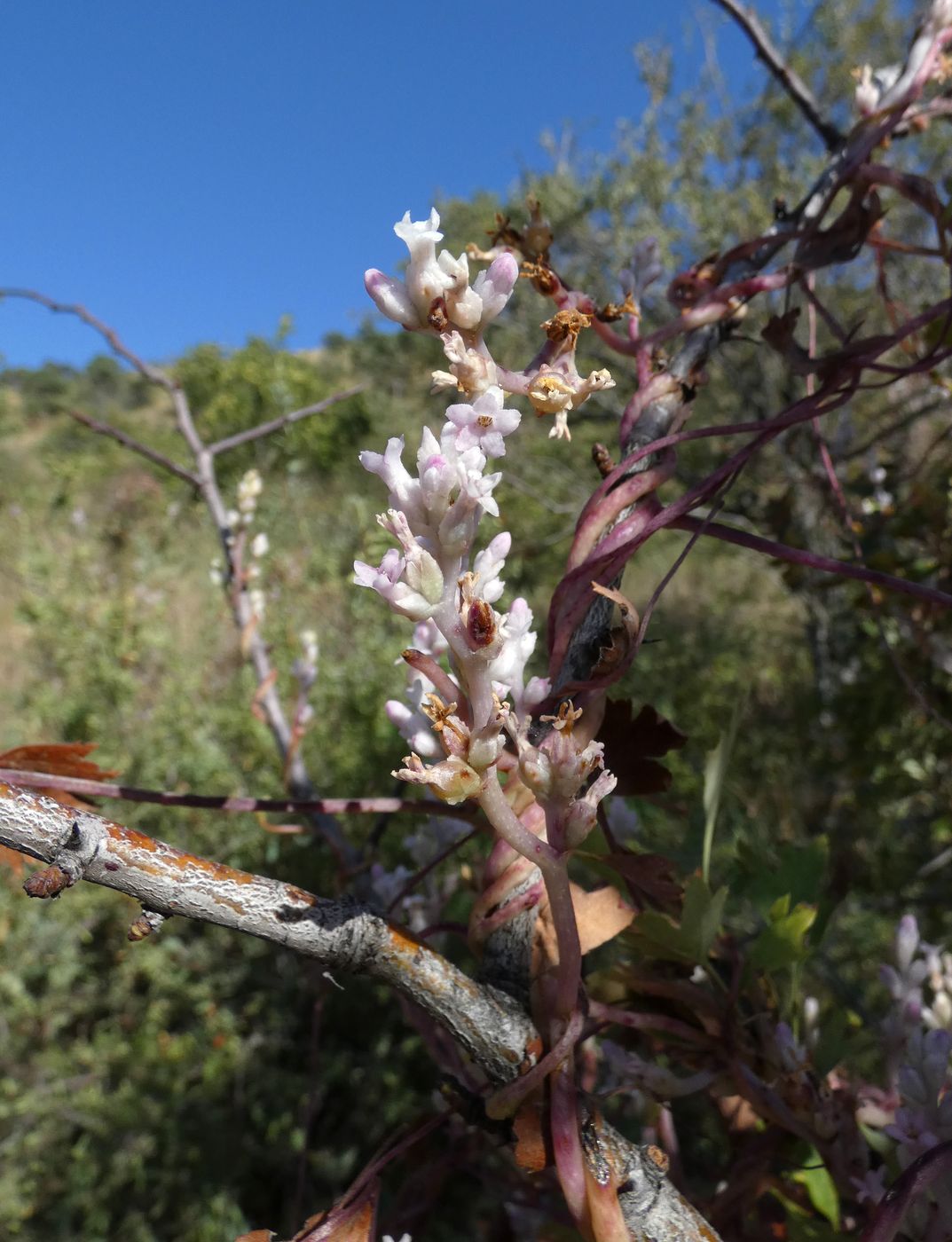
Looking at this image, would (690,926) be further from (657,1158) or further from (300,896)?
(300,896)

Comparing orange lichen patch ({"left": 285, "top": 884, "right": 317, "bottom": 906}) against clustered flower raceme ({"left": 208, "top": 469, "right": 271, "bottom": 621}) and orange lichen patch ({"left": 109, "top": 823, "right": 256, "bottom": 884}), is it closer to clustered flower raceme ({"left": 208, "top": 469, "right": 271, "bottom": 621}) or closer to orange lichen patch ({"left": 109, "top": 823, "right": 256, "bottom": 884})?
orange lichen patch ({"left": 109, "top": 823, "right": 256, "bottom": 884})

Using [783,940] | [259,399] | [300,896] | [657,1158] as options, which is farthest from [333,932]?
[259,399]

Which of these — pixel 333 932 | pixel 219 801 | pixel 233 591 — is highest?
pixel 233 591

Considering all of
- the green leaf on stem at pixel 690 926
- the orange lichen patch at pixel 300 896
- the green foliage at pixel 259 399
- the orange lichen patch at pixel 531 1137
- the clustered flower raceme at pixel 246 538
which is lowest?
the orange lichen patch at pixel 531 1137

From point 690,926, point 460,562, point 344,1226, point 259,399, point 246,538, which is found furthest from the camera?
Answer: point 259,399

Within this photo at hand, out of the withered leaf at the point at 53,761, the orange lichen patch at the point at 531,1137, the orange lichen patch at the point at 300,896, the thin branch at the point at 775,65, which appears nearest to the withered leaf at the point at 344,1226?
the orange lichen patch at the point at 531,1137

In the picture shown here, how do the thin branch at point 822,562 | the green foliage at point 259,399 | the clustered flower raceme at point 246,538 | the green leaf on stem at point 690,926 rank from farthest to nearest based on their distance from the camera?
1. the green foliage at point 259,399
2. the clustered flower raceme at point 246,538
3. the green leaf on stem at point 690,926
4. the thin branch at point 822,562

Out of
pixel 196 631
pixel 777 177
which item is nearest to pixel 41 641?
pixel 196 631

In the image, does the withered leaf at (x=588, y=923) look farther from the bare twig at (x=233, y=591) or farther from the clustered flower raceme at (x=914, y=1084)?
the bare twig at (x=233, y=591)
